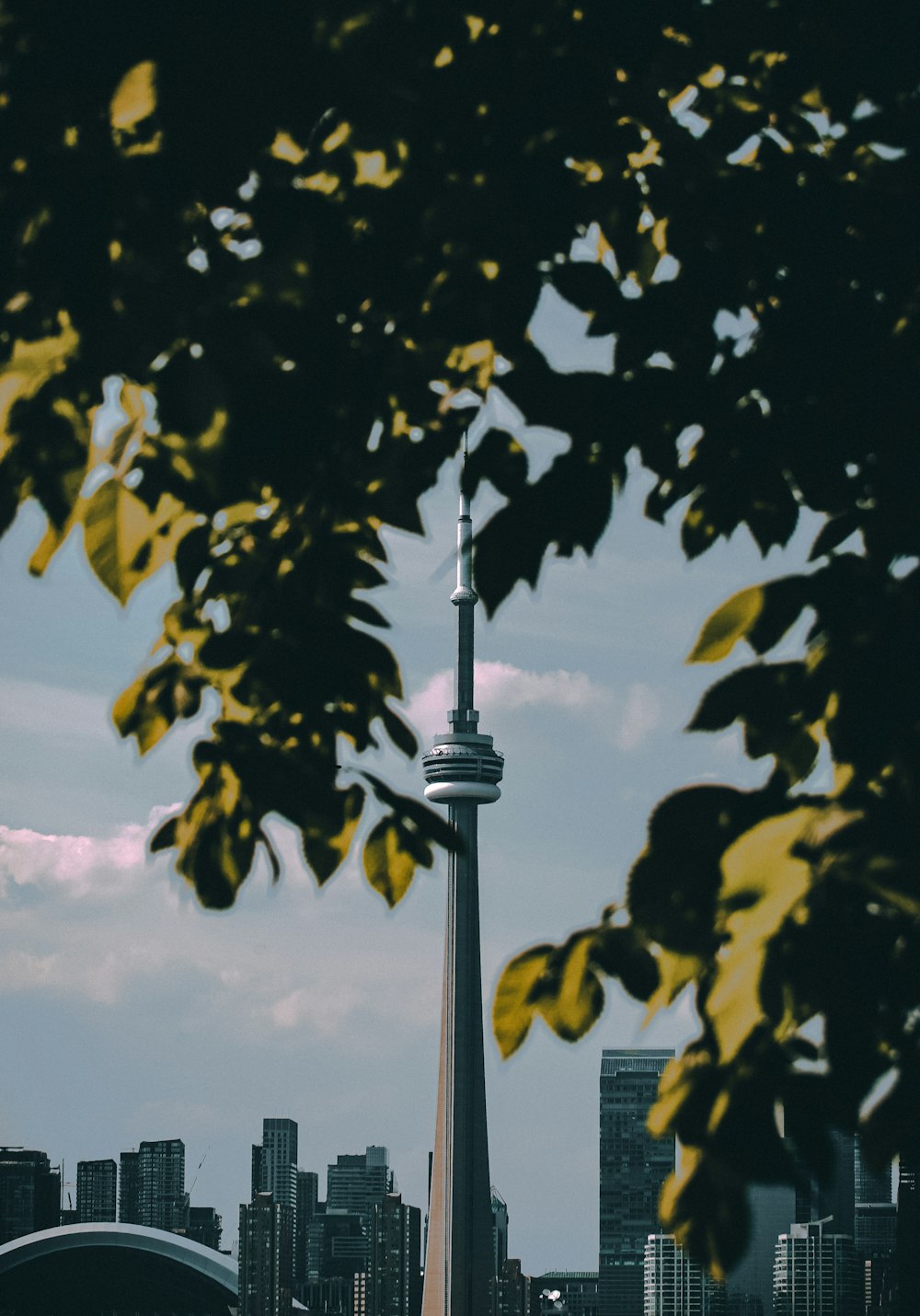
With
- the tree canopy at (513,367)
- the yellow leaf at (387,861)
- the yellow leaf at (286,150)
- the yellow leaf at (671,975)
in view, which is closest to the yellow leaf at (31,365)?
the tree canopy at (513,367)

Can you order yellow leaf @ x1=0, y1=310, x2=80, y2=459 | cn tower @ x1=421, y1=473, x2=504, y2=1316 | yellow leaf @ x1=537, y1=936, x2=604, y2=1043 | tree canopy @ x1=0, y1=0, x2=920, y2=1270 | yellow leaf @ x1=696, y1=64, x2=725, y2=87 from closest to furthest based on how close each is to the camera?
tree canopy @ x1=0, y1=0, x2=920, y2=1270, yellow leaf @ x1=0, y1=310, x2=80, y2=459, yellow leaf @ x1=537, y1=936, x2=604, y2=1043, yellow leaf @ x1=696, y1=64, x2=725, y2=87, cn tower @ x1=421, y1=473, x2=504, y2=1316

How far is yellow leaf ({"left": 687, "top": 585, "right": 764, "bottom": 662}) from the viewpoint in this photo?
3967 millimetres

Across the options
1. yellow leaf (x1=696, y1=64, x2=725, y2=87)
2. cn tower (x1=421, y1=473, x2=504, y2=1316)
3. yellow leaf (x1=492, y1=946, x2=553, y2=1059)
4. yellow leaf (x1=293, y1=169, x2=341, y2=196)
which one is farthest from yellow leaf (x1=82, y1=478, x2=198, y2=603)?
cn tower (x1=421, y1=473, x2=504, y2=1316)

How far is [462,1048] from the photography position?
146750 millimetres

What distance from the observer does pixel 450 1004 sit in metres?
146

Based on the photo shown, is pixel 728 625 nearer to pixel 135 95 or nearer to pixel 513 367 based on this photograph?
pixel 513 367

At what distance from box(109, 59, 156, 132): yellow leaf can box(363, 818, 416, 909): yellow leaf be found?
191cm

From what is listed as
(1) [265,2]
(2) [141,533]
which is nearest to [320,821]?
(2) [141,533]

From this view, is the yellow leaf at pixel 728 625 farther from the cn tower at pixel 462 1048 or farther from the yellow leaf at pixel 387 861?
the cn tower at pixel 462 1048

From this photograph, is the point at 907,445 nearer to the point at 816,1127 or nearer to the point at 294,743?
the point at 816,1127

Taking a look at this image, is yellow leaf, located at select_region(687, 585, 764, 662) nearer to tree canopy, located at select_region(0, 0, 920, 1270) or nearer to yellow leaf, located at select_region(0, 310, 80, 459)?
tree canopy, located at select_region(0, 0, 920, 1270)

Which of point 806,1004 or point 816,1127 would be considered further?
point 816,1127

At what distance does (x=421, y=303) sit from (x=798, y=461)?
3.21 feet

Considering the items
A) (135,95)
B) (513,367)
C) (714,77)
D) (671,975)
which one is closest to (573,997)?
(671,975)
